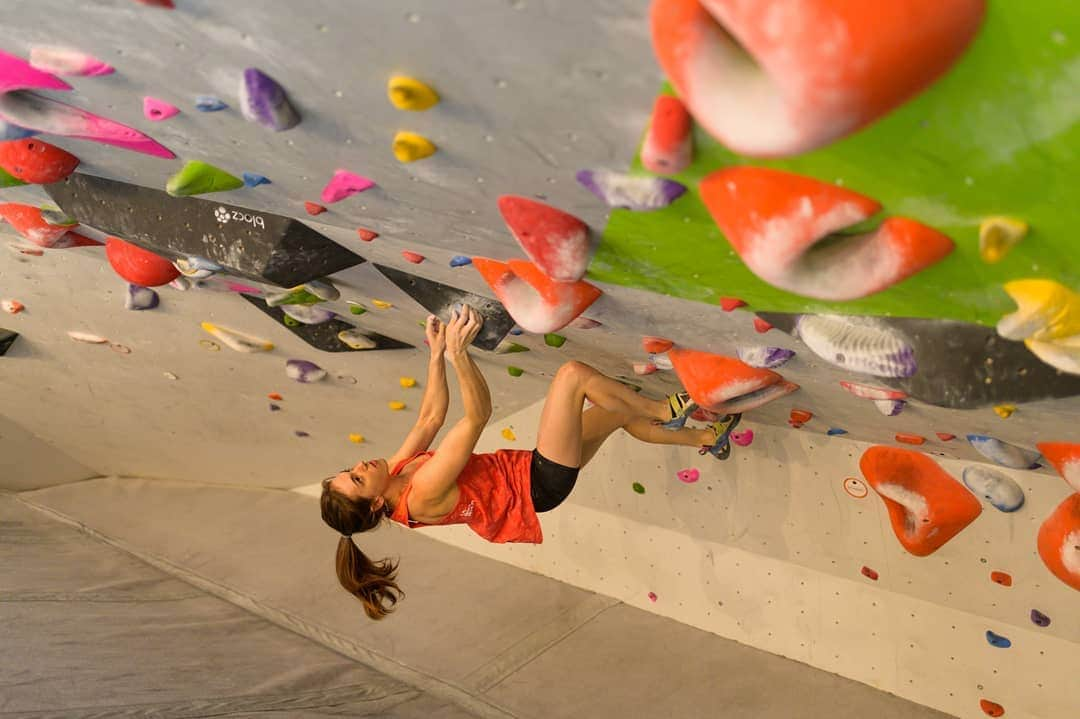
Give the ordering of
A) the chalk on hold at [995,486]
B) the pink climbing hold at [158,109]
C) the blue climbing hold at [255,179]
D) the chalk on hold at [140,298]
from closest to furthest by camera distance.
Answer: the pink climbing hold at [158,109], the blue climbing hold at [255,179], the chalk on hold at [995,486], the chalk on hold at [140,298]

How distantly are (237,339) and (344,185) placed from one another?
1.66 metres

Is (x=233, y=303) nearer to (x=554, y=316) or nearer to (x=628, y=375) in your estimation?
(x=628, y=375)

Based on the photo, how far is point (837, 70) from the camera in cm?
82

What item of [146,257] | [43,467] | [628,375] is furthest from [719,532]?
[43,467]

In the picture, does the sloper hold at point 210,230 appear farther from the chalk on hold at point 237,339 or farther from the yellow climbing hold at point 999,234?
the yellow climbing hold at point 999,234

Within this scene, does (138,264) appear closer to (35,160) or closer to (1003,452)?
(35,160)

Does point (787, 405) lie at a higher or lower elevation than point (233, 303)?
higher

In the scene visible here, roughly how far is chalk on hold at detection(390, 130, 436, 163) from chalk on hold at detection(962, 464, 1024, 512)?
1.57 m

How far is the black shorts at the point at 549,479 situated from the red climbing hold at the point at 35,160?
1.12 m

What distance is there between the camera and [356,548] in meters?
2.23

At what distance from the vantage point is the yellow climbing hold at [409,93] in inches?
42.8

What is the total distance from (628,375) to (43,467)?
3681 millimetres

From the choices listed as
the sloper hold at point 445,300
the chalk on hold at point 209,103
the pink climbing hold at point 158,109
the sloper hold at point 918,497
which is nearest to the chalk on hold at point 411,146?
the chalk on hold at point 209,103

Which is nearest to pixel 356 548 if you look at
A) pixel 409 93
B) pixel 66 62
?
pixel 66 62
